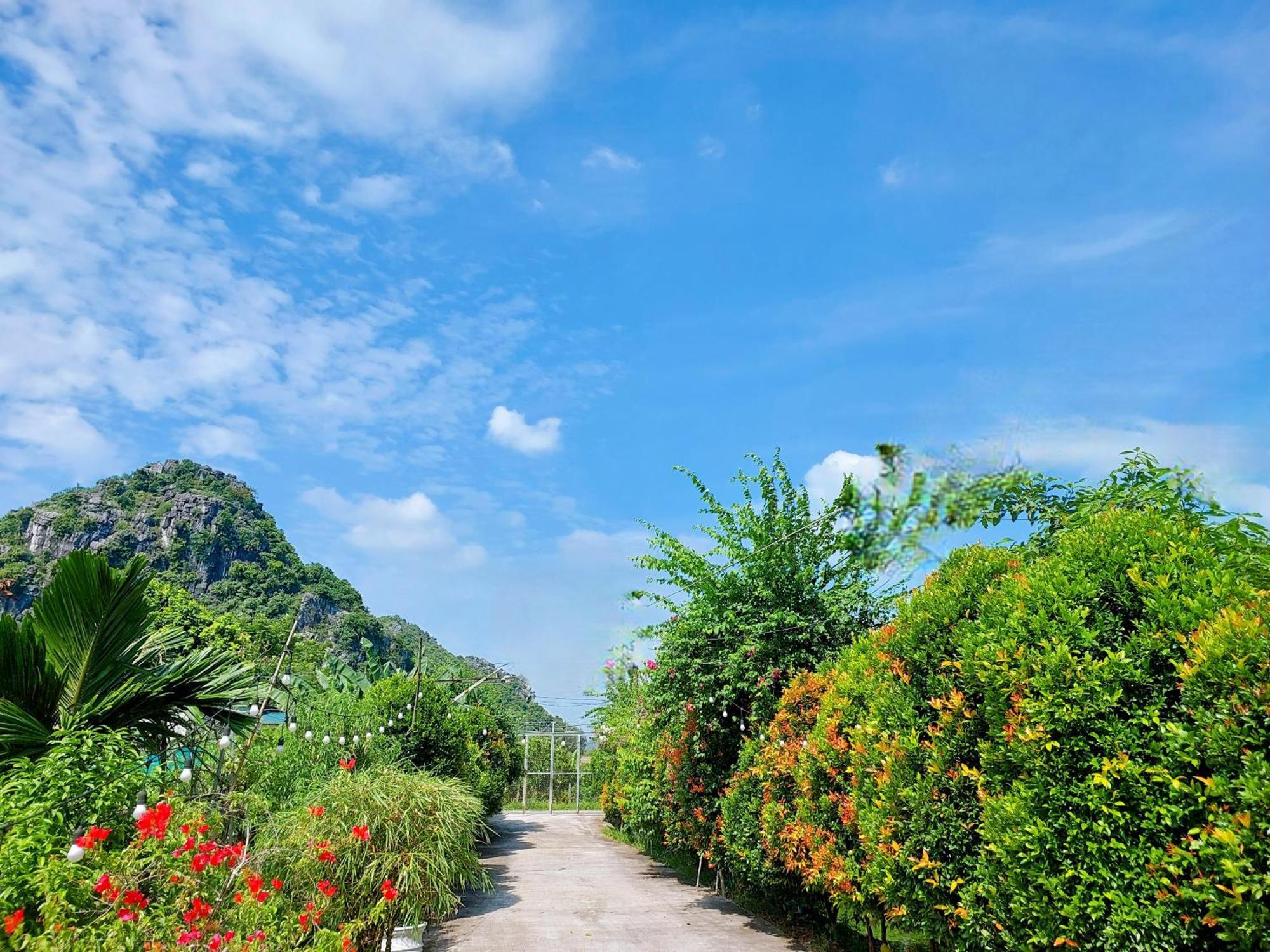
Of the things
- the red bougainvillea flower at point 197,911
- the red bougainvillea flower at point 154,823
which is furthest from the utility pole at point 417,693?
the red bougainvillea flower at point 197,911

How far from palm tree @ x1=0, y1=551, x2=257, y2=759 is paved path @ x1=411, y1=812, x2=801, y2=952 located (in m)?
3.24

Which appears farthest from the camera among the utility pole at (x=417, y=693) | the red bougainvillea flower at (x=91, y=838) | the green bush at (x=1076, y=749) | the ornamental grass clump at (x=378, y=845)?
the utility pole at (x=417, y=693)

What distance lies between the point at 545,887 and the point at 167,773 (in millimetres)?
7093

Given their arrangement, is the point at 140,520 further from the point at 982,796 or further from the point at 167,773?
the point at 982,796

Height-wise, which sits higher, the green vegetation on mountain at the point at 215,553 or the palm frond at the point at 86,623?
the green vegetation on mountain at the point at 215,553

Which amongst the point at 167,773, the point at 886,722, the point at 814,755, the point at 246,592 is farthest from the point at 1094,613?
the point at 246,592

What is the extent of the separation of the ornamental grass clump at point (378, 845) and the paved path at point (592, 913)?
20.4 inches

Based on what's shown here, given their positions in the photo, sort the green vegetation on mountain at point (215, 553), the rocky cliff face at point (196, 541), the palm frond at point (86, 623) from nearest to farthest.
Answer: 1. the palm frond at point (86, 623)
2. the green vegetation on mountain at point (215, 553)
3. the rocky cliff face at point (196, 541)

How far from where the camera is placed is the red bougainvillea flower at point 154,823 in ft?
14.2

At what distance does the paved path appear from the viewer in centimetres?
810

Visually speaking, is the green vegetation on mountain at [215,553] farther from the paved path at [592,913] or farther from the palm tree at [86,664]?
the palm tree at [86,664]

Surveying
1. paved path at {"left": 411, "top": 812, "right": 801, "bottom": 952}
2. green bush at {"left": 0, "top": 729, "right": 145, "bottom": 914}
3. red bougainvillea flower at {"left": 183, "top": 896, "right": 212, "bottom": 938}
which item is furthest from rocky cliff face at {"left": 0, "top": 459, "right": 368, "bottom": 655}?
red bougainvillea flower at {"left": 183, "top": 896, "right": 212, "bottom": 938}

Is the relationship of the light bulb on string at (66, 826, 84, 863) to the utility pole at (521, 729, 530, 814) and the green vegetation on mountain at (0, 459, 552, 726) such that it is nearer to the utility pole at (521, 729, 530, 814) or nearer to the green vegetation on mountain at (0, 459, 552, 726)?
the utility pole at (521, 729, 530, 814)

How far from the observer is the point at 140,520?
215ft
